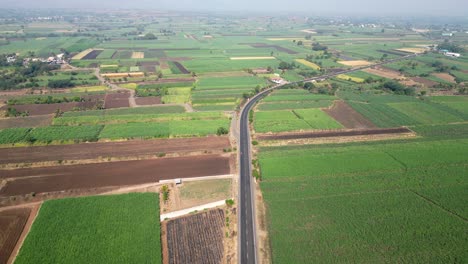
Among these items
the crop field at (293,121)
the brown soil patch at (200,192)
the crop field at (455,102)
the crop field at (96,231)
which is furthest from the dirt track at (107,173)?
the crop field at (455,102)

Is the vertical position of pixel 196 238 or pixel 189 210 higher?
pixel 189 210

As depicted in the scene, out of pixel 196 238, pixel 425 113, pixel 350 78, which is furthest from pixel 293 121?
pixel 350 78

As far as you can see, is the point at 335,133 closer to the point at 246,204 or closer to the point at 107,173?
the point at 246,204

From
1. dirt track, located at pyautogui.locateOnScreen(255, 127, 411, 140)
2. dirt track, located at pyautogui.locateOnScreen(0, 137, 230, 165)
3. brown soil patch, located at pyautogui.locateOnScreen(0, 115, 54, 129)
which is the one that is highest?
brown soil patch, located at pyautogui.locateOnScreen(0, 115, 54, 129)

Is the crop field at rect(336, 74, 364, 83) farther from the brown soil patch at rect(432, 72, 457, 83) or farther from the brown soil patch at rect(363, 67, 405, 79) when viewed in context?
the brown soil patch at rect(432, 72, 457, 83)

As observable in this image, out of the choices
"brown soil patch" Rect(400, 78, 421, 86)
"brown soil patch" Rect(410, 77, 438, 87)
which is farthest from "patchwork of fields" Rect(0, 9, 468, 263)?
"brown soil patch" Rect(410, 77, 438, 87)

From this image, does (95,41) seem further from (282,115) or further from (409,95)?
(409,95)
